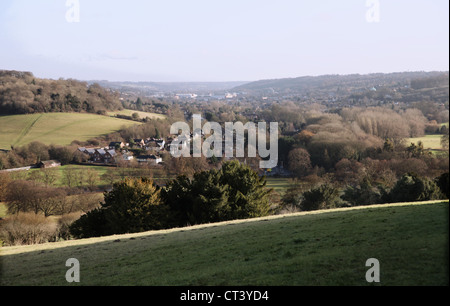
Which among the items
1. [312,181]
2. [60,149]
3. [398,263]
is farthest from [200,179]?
[60,149]

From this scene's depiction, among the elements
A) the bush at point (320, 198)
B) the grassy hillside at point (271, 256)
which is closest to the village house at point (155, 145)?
the bush at point (320, 198)

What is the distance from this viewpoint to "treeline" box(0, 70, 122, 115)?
3505 inches

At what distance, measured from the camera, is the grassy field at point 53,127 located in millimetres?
76375

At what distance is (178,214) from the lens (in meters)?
27.4

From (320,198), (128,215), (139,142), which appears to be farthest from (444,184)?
(139,142)

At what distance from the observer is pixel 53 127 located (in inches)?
3361

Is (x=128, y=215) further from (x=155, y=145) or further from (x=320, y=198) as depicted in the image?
(x=155, y=145)

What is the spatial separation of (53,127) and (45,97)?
51.4 feet

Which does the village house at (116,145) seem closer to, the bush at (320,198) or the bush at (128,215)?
the bush at (320,198)

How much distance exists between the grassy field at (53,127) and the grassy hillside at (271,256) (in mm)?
67700

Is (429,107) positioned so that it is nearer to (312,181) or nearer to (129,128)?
(312,181)

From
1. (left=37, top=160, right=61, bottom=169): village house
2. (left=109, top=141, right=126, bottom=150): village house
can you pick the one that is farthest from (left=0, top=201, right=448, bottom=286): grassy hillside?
(left=109, top=141, right=126, bottom=150): village house

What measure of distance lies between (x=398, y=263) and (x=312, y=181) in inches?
1771

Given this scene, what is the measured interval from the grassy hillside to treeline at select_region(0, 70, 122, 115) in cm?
8543
